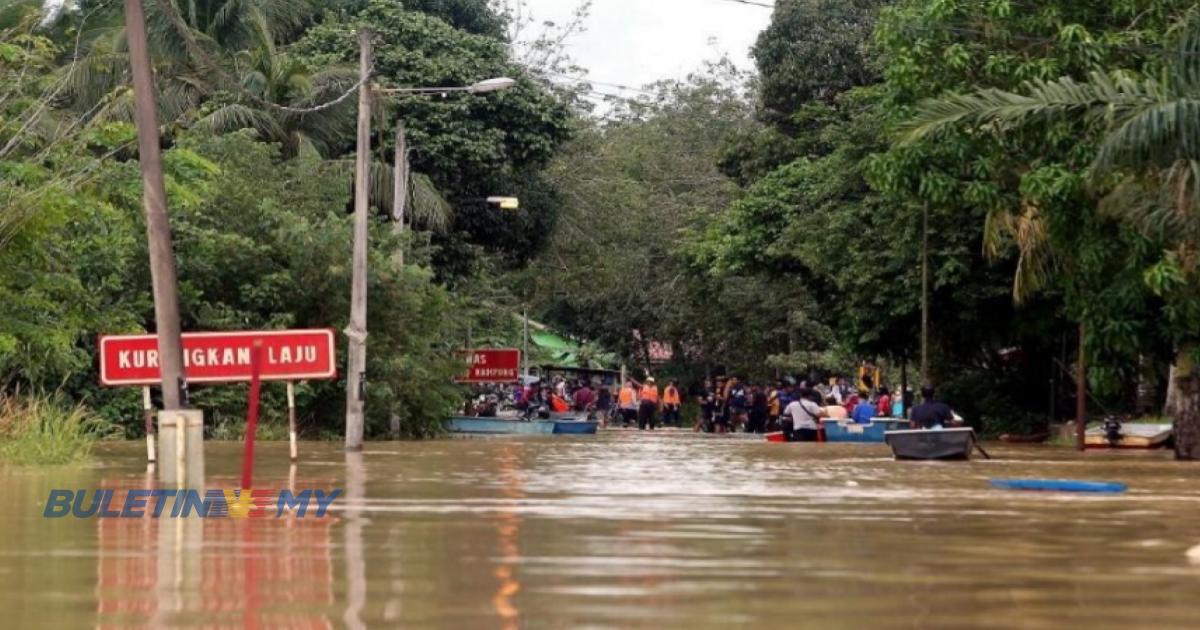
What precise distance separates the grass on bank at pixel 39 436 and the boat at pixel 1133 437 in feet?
63.8

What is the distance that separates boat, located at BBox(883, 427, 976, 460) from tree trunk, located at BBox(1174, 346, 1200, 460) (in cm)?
391

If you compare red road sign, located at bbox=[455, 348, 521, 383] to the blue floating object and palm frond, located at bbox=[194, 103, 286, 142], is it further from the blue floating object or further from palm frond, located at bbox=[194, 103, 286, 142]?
the blue floating object

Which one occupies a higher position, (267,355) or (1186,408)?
(267,355)

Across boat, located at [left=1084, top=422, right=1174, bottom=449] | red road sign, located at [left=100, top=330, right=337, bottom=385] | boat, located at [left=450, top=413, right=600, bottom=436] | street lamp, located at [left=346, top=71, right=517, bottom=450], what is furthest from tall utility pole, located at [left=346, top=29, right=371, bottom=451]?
boat, located at [left=1084, top=422, right=1174, bottom=449]

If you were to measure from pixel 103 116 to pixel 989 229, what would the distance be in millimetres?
14834

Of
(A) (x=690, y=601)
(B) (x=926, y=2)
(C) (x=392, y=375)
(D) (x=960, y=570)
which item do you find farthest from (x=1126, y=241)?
(A) (x=690, y=601)

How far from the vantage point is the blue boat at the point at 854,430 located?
Result: 136ft

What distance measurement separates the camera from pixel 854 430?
41.9m

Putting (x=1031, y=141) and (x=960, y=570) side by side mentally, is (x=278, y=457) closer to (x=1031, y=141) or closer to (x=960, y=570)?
(x=1031, y=141)

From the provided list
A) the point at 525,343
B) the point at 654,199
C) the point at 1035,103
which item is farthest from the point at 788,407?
the point at 525,343

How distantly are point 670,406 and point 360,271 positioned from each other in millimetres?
28893

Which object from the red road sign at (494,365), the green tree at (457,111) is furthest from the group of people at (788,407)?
the green tree at (457,111)

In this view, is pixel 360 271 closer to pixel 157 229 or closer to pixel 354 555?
pixel 157 229

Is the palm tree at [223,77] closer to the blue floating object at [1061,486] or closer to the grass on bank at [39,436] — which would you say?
the grass on bank at [39,436]
